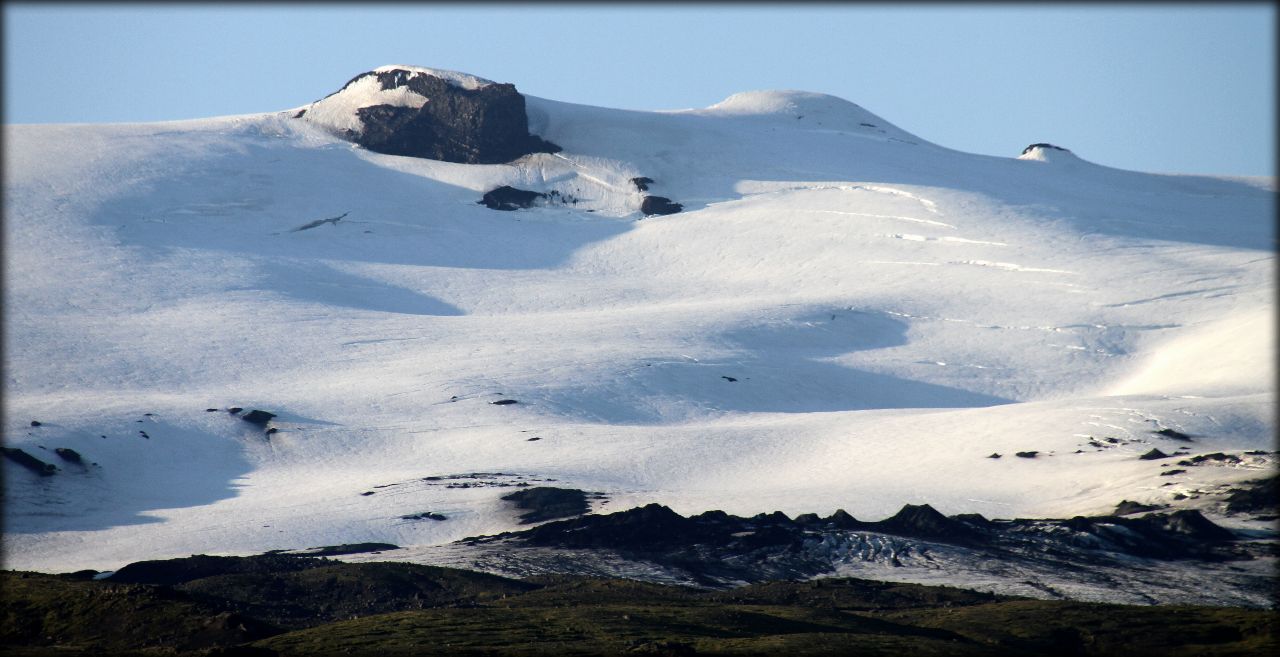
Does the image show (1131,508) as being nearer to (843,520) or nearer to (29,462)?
(843,520)

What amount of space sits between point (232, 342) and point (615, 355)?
67.8 ft

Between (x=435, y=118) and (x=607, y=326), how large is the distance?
135 feet

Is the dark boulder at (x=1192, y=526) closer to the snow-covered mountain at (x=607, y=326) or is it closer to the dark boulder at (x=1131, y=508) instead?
the snow-covered mountain at (x=607, y=326)

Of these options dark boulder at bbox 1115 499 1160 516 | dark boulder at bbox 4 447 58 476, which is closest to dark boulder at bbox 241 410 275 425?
dark boulder at bbox 4 447 58 476

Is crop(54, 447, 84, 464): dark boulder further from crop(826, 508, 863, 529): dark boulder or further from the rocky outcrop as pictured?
the rocky outcrop

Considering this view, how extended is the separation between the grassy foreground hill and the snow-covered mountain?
9489 millimetres

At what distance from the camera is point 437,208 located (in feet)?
360

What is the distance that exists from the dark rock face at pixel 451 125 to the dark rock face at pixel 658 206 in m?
11.2

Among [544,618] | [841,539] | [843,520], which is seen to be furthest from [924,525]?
[544,618]

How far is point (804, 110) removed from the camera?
130250 mm

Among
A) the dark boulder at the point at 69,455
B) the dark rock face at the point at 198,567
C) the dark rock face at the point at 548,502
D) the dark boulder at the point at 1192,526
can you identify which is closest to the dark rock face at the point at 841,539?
the dark boulder at the point at 1192,526

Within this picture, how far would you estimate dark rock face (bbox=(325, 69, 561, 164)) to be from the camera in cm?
11712

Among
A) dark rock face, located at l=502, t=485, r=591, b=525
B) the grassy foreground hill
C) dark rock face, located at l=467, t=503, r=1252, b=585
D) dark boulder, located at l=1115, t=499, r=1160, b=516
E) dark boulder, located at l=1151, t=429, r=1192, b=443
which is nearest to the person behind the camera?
the grassy foreground hill

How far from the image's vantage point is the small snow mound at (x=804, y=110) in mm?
128125
